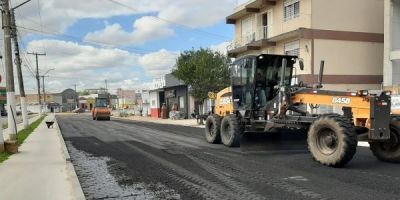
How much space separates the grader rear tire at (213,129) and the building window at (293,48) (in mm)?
16351

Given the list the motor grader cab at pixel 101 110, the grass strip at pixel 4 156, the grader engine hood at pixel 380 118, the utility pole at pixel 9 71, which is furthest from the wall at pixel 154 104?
the grader engine hood at pixel 380 118

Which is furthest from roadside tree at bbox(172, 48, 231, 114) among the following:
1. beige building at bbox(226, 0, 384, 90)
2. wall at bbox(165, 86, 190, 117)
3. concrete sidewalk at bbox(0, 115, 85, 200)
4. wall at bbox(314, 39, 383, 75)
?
concrete sidewalk at bbox(0, 115, 85, 200)

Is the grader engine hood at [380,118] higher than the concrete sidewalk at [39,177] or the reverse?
higher

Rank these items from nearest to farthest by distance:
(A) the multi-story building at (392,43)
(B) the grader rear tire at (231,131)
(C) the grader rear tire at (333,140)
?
(C) the grader rear tire at (333,140), (B) the grader rear tire at (231,131), (A) the multi-story building at (392,43)

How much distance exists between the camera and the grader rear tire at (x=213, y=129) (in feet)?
62.5

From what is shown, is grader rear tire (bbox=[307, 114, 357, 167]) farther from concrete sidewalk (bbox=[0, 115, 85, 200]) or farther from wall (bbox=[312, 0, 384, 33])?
wall (bbox=[312, 0, 384, 33])

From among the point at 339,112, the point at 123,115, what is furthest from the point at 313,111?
the point at 123,115

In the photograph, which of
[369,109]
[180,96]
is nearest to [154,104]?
[180,96]

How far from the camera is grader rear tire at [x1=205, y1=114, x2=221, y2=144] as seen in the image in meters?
19.1

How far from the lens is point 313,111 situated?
48.7 feet

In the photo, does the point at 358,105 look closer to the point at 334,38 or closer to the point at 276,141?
the point at 276,141

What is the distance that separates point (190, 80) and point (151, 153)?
961 inches

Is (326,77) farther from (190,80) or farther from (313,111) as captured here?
(313,111)

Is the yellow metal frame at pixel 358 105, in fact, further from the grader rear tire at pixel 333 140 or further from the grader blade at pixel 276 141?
the grader blade at pixel 276 141
